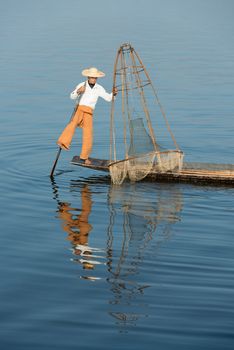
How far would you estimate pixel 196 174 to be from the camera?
12.7 m

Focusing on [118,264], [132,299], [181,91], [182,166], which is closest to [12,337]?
[132,299]

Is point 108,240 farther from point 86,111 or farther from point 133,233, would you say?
point 86,111

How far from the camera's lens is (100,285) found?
8.55m

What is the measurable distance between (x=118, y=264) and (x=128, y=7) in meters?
56.1

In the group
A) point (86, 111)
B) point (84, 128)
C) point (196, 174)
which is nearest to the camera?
point (196, 174)

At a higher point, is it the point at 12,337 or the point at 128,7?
the point at 128,7

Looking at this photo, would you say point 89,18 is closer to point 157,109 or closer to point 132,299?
point 157,109

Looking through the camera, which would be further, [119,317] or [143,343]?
[119,317]

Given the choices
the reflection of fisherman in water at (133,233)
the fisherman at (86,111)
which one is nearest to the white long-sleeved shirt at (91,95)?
the fisherman at (86,111)

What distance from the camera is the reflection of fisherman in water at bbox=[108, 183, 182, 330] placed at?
8.18 metres

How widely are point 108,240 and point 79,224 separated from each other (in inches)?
34.4

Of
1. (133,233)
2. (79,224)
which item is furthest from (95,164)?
(133,233)

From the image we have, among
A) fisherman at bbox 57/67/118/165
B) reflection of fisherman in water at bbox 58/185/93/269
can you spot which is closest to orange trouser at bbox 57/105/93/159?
fisherman at bbox 57/67/118/165

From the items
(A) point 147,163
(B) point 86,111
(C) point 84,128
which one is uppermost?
(B) point 86,111
